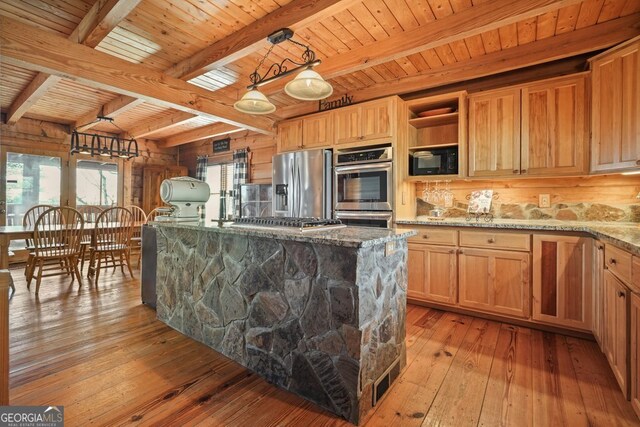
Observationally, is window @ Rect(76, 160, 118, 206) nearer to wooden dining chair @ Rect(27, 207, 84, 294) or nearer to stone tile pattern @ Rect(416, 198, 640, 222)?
wooden dining chair @ Rect(27, 207, 84, 294)

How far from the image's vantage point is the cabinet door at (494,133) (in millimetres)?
2801

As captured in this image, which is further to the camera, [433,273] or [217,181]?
[217,181]

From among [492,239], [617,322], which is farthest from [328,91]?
[617,322]

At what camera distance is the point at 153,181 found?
6652 millimetres

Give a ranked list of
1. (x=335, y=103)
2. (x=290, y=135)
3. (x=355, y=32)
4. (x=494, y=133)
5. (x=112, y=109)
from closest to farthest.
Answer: (x=355, y=32)
(x=494, y=133)
(x=335, y=103)
(x=290, y=135)
(x=112, y=109)

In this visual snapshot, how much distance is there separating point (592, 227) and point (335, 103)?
295 centimetres

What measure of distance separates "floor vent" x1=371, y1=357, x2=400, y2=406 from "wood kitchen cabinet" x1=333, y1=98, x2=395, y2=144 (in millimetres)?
2296

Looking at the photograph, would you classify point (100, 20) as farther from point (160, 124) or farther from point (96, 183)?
point (96, 183)

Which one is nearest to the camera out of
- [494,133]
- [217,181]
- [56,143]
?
[494,133]

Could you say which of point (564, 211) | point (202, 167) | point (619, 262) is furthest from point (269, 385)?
point (202, 167)

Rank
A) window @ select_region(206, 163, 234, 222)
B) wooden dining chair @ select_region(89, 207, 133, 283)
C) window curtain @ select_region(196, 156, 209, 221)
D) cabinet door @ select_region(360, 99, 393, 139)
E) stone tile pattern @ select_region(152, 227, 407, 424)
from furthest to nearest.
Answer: window curtain @ select_region(196, 156, 209, 221) → window @ select_region(206, 163, 234, 222) → wooden dining chair @ select_region(89, 207, 133, 283) → cabinet door @ select_region(360, 99, 393, 139) → stone tile pattern @ select_region(152, 227, 407, 424)

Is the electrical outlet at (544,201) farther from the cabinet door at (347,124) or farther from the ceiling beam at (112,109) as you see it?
the ceiling beam at (112,109)

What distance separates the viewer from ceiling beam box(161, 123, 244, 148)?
5.21m

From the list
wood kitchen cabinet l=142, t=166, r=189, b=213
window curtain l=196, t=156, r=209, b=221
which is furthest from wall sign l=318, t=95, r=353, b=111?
wood kitchen cabinet l=142, t=166, r=189, b=213
